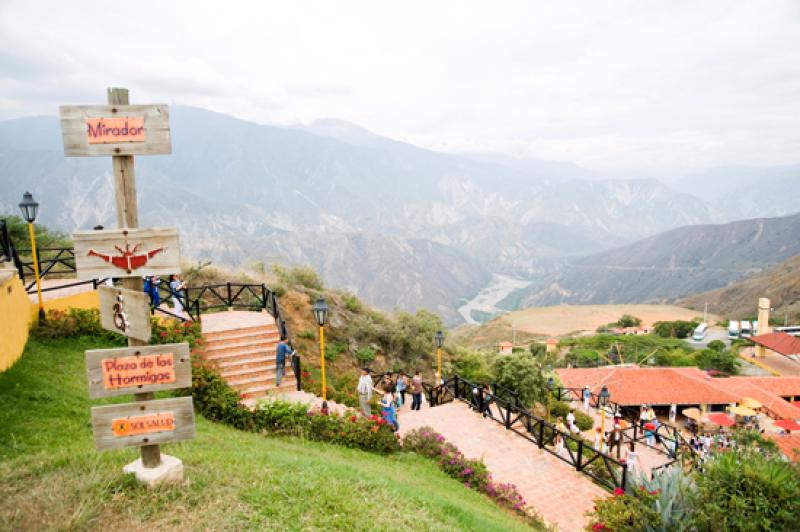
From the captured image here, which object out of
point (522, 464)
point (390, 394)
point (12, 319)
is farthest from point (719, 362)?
point (12, 319)

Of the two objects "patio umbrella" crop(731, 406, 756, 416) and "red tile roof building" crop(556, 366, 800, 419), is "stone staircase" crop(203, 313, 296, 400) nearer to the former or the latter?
"red tile roof building" crop(556, 366, 800, 419)

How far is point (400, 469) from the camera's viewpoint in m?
7.78

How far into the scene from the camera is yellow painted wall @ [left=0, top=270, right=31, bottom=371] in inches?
290

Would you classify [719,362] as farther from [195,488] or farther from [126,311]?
[126,311]

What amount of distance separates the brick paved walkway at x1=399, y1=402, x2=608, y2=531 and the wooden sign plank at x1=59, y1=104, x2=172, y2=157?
776cm

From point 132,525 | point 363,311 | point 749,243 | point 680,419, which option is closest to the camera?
point 132,525

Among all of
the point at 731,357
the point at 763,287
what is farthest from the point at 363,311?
the point at 763,287

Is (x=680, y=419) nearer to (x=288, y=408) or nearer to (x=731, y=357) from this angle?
(x=731, y=357)

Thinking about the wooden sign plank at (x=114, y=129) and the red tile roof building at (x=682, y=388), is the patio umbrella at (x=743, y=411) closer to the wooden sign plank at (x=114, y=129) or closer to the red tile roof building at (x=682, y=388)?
the red tile roof building at (x=682, y=388)

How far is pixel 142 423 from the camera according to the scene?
4379mm

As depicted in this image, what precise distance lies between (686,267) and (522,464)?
19384cm

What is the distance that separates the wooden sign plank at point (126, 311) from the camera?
14.0 ft

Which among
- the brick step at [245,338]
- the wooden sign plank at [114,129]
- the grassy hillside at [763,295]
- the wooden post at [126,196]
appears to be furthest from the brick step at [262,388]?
the grassy hillside at [763,295]

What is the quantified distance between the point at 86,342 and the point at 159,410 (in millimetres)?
6918
